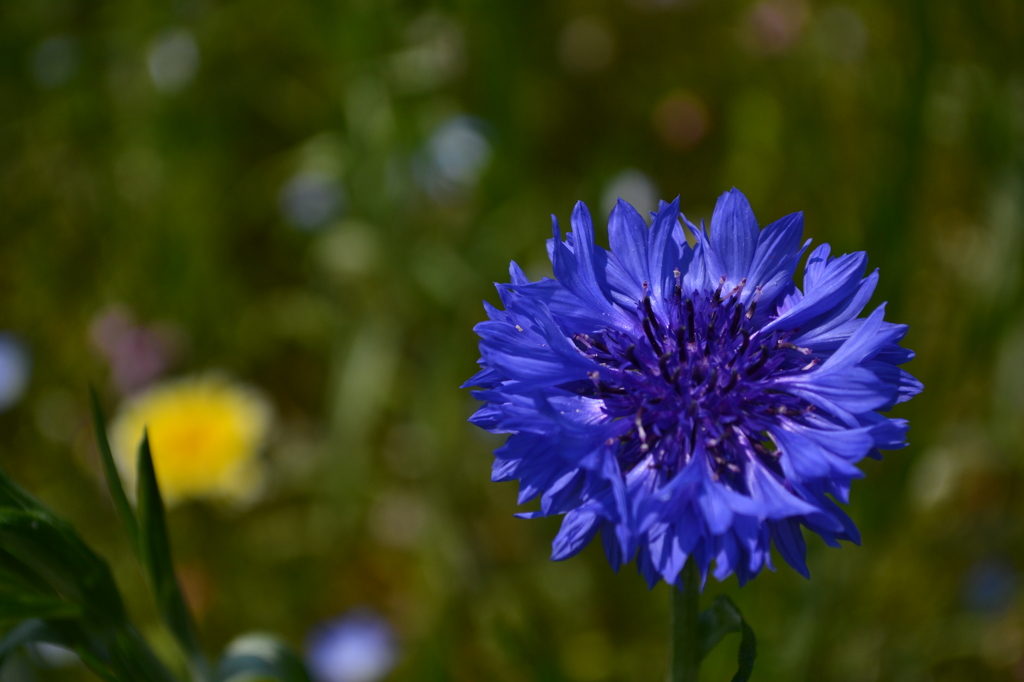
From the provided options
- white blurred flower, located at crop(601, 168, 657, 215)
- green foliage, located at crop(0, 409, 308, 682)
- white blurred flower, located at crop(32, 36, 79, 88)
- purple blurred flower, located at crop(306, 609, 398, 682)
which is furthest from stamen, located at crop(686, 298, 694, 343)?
white blurred flower, located at crop(32, 36, 79, 88)

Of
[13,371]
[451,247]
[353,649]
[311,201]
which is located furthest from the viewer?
[311,201]

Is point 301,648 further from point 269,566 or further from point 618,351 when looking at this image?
point 618,351

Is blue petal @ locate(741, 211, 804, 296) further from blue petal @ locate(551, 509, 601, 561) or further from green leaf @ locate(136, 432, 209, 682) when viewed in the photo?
green leaf @ locate(136, 432, 209, 682)

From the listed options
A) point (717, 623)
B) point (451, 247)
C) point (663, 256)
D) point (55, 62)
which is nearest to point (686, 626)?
point (717, 623)

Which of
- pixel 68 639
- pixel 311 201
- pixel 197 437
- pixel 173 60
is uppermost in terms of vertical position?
pixel 173 60

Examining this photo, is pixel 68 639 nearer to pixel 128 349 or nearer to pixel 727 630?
pixel 727 630

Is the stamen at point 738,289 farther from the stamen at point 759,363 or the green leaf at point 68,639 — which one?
the green leaf at point 68,639
